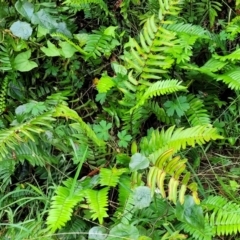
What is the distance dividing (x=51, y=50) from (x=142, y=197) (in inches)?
45.6

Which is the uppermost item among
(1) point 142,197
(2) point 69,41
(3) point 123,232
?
(2) point 69,41

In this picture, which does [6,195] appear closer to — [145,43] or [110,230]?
[110,230]

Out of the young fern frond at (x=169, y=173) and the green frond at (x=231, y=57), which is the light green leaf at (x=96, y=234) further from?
the green frond at (x=231, y=57)

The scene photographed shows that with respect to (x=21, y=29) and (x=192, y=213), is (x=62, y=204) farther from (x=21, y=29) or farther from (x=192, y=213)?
(x=21, y=29)

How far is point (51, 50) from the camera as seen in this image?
286 cm

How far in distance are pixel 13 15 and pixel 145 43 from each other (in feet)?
2.99

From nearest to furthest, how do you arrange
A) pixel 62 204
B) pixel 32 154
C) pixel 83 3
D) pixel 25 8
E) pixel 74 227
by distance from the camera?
pixel 62 204 < pixel 74 227 < pixel 32 154 < pixel 25 8 < pixel 83 3

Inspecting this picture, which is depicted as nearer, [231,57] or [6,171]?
[6,171]

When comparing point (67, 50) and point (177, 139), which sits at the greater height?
point (67, 50)

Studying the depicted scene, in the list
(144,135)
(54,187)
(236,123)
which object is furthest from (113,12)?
(54,187)

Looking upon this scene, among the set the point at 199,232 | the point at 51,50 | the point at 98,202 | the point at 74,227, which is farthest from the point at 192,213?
the point at 51,50

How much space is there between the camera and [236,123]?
2.86 m

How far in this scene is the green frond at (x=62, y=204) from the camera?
2.19 meters

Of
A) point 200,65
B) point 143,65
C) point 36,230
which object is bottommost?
point 36,230
